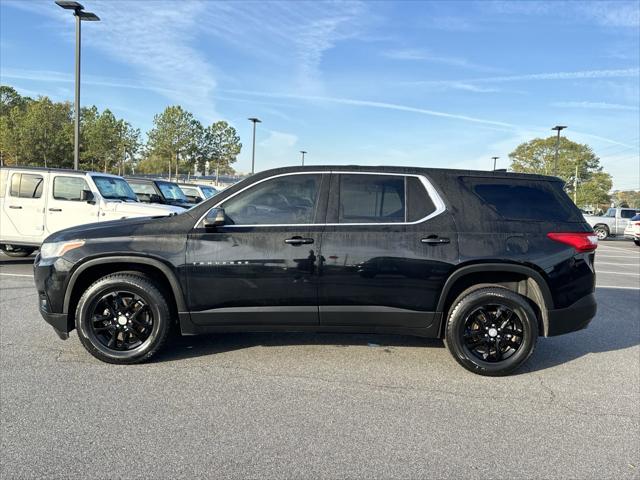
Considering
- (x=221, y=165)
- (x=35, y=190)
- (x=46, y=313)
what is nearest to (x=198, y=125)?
(x=221, y=165)

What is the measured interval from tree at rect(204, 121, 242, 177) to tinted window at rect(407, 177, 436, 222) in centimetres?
5457

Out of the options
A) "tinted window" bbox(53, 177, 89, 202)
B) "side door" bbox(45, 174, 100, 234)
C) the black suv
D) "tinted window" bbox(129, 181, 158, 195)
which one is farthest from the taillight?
"tinted window" bbox(129, 181, 158, 195)

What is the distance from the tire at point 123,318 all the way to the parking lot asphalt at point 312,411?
15cm

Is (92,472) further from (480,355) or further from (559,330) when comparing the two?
(559,330)

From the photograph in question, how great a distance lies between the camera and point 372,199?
422 centimetres

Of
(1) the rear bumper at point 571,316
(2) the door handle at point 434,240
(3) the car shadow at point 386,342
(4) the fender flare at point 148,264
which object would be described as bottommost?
(3) the car shadow at point 386,342

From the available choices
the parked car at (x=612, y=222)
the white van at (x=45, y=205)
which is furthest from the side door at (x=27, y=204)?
the parked car at (x=612, y=222)

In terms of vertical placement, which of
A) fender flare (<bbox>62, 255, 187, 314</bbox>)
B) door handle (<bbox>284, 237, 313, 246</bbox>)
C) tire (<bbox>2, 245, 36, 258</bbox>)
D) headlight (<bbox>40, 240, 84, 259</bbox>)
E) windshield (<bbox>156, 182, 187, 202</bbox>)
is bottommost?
tire (<bbox>2, 245, 36, 258</bbox>)

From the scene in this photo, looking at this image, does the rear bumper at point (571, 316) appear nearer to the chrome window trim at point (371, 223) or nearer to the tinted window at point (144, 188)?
the chrome window trim at point (371, 223)

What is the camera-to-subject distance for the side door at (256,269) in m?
4.04

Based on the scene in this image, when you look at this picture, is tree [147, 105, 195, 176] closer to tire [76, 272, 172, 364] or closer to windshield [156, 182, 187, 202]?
windshield [156, 182, 187, 202]

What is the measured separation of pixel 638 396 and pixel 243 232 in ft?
11.6

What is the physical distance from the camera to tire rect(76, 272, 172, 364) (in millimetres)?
4113

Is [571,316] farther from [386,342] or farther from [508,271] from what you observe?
[386,342]
